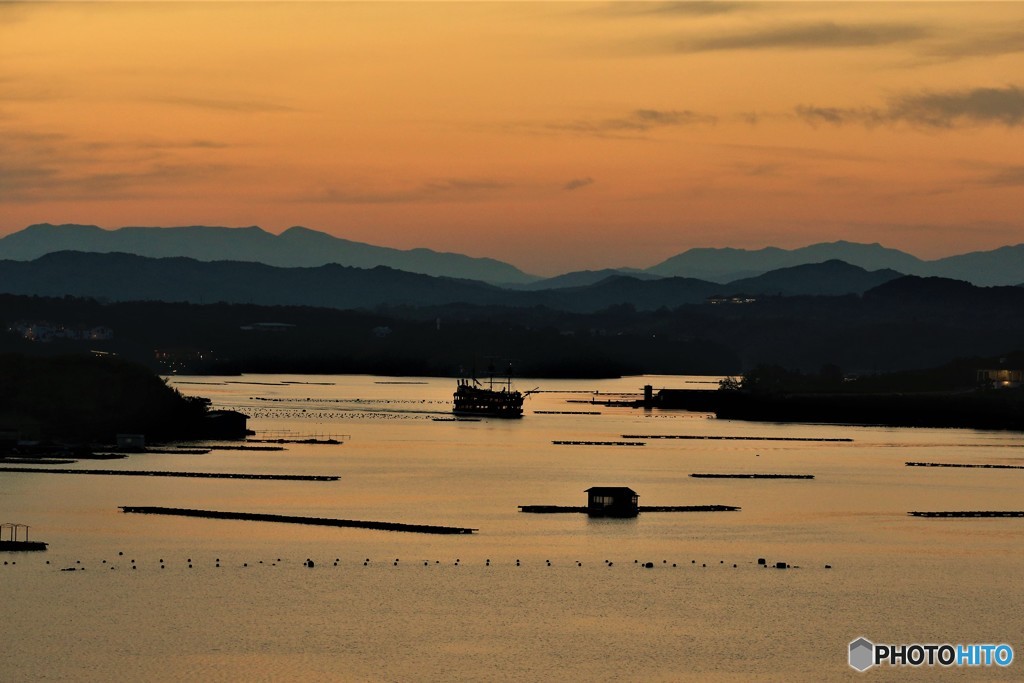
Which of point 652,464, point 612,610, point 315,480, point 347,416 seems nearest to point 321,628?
point 612,610

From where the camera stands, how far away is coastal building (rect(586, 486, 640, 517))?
260ft

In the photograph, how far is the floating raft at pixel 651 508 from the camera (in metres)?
81.2

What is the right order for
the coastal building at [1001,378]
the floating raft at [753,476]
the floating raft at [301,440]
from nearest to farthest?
the floating raft at [753,476]
the floating raft at [301,440]
the coastal building at [1001,378]

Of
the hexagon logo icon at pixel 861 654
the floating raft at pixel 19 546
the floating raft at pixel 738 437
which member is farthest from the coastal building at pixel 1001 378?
the hexagon logo icon at pixel 861 654

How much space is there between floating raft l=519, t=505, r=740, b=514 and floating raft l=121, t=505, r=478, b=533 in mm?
7269

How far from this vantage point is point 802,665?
48.3 m

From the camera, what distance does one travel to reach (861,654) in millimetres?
48875

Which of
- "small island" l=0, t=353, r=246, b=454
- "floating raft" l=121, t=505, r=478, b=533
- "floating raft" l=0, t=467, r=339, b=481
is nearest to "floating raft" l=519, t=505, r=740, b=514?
"floating raft" l=121, t=505, r=478, b=533

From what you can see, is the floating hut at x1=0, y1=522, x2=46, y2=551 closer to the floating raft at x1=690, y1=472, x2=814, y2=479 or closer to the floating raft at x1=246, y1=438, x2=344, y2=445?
the floating raft at x1=690, y1=472, x2=814, y2=479

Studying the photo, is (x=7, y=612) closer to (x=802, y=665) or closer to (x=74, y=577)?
(x=74, y=577)

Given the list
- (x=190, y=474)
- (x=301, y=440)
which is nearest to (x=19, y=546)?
(x=190, y=474)

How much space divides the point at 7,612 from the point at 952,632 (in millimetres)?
30078

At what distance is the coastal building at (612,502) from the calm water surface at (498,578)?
0.83 meters

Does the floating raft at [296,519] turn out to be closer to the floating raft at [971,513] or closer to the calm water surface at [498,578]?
the calm water surface at [498,578]
